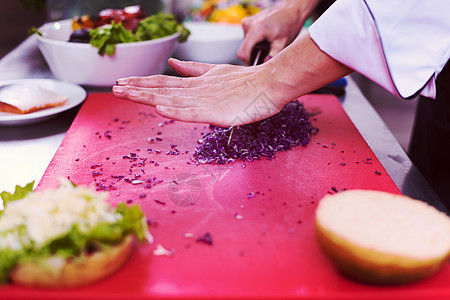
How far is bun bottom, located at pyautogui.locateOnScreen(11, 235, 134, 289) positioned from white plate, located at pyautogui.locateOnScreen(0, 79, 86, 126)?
82 cm

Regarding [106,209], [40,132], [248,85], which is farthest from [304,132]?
[40,132]

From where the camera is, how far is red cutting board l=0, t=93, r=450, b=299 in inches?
30.7

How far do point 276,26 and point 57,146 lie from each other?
1082 millimetres

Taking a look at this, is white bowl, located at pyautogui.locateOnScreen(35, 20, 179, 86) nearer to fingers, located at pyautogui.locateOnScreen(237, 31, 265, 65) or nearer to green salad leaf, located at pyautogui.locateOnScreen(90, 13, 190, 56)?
green salad leaf, located at pyautogui.locateOnScreen(90, 13, 190, 56)

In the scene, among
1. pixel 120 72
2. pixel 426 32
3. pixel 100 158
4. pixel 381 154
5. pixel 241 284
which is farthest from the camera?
pixel 120 72

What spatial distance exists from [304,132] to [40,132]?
0.92 m

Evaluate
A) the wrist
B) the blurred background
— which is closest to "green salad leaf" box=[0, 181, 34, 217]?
the wrist

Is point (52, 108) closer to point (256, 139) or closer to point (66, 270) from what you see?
point (256, 139)

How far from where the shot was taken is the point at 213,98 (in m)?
1.31

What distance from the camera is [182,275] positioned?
2.66 feet

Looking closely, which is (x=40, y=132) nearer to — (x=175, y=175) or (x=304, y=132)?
(x=175, y=175)

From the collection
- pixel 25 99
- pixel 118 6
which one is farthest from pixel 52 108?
pixel 118 6

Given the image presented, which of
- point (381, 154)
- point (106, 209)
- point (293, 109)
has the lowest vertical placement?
point (381, 154)

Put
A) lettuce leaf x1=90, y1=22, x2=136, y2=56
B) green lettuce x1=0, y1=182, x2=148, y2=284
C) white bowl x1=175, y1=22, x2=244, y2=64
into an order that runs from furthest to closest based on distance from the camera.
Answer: white bowl x1=175, y1=22, x2=244, y2=64 < lettuce leaf x1=90, y1=22, x2=136, y2=56 < green lettuce x1=0, y1=182, x2=148, y2=284
